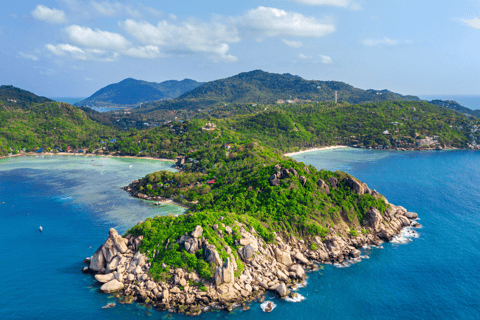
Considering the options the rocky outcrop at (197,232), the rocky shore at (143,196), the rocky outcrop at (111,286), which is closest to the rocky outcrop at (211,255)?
the rocky outcrop at (197,232)

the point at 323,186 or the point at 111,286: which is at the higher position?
the point at 323,186

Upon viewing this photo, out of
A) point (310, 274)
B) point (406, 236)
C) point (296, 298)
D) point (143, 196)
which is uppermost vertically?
point (143, 196)

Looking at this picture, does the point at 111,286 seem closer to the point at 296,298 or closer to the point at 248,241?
the point at 248,241


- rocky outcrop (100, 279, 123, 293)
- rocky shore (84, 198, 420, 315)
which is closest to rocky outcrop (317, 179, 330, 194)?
rocky shore (84, 198, 420, 315)

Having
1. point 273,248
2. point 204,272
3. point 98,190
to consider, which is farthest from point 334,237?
point 98,190

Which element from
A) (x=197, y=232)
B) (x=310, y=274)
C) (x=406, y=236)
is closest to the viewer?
(x=197, y=232)

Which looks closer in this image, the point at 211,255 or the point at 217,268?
the point at 217,268

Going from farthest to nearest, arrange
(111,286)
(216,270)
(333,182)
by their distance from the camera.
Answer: (333,182) → (111,286) → (216,270)

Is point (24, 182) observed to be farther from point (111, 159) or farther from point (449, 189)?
point (449, 189)

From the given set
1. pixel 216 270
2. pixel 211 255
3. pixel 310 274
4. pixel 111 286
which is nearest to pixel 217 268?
pixel 216 270
